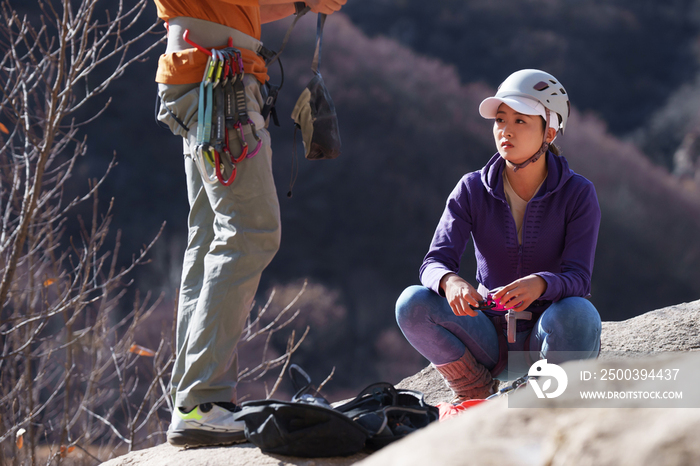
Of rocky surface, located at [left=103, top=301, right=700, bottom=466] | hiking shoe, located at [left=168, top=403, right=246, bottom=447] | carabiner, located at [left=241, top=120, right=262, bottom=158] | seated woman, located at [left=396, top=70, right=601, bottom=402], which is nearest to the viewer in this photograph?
rocky surface, located at [left=103, top=301, right=700, bottom=466]

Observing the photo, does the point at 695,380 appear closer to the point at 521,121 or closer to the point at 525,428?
the point at 525,428

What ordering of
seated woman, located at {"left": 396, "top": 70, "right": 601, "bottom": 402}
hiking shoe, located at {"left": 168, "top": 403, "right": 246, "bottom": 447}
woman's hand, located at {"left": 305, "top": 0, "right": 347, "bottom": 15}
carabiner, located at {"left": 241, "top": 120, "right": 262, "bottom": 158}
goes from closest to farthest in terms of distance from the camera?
hiking shoe, located at {"left": 168, "top": 403, "right": 246, "bottom": 447} < carabiner, located at {"left": 241, "top": 120, "right": 262, "bottom": 158} < woman's hand, located at {"left": 305, "top": 0, "right": 347, "bottom": 15} < seated woman, located at {"left": 396, "top": 70, "right": 601, "bottom": 402}

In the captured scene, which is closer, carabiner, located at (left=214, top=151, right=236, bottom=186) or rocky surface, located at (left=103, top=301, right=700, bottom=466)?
rocky surface, located at (left=103, top=301, right=700, bottom=466)

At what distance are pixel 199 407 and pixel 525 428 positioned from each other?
121 cm

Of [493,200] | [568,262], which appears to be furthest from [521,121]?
[568,262]

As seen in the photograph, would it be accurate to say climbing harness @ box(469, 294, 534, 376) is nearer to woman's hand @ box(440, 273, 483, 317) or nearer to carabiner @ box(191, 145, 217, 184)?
woman's hand @ box(440, 273, 483, 317)

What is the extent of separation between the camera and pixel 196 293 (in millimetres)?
2117

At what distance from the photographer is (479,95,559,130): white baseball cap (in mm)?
2277

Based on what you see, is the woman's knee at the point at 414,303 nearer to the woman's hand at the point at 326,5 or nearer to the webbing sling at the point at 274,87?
the webbing sling at the point at 274,87

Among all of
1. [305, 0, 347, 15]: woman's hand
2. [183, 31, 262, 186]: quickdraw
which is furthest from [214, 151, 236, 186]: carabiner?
[305, 0, 347, 15]: woman's hand

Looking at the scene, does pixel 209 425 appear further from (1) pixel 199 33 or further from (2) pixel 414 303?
(1) pixel 199 33

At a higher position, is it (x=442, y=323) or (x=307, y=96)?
(x=307, y=96)

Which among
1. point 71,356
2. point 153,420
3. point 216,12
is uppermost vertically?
point 216,12

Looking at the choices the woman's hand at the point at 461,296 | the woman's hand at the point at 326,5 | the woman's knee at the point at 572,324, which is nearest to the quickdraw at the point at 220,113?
the woman's hand at the point at 326,5
